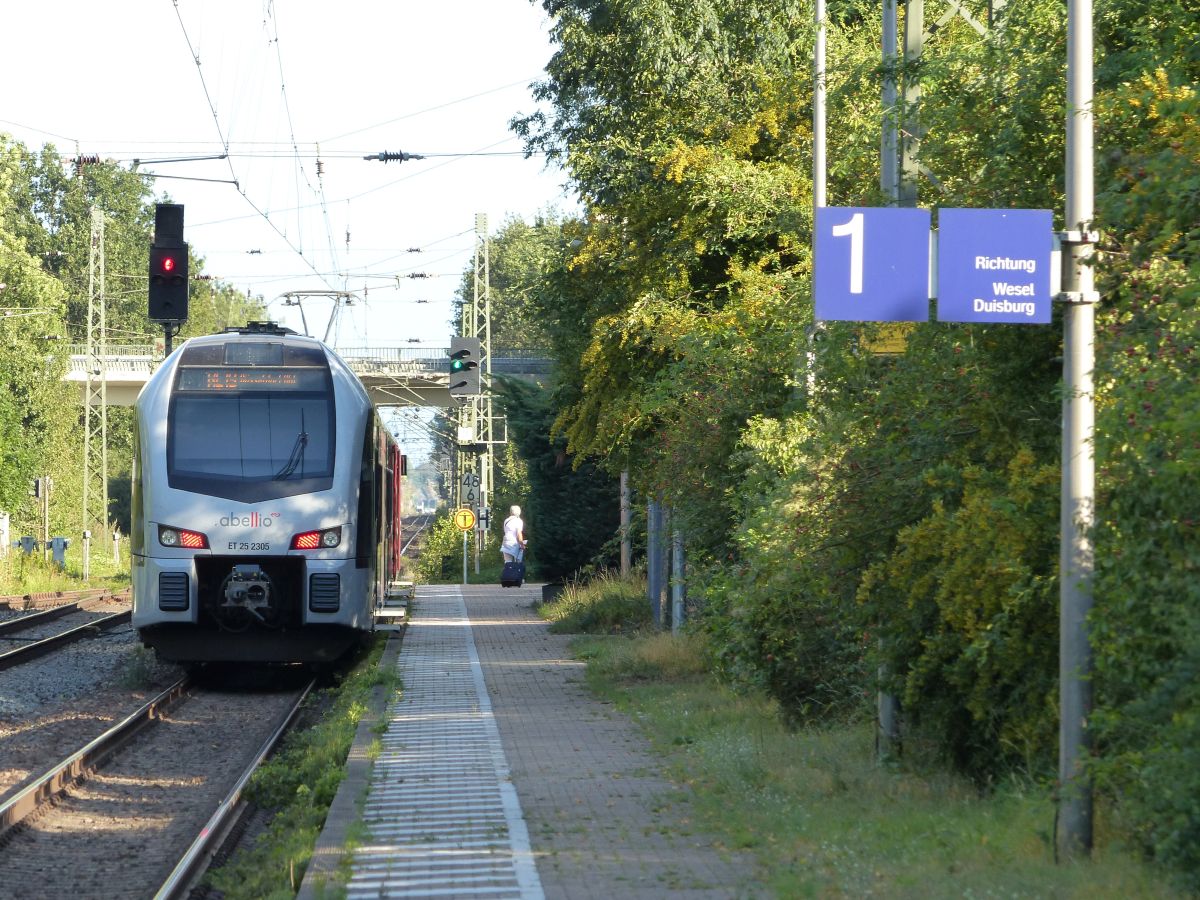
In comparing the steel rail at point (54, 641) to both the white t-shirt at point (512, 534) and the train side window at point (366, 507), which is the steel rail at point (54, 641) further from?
the white t-shirt at point (512, 534)

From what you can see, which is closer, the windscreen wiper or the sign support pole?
the sign support pole

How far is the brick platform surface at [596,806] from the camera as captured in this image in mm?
7758

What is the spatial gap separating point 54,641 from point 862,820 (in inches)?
657

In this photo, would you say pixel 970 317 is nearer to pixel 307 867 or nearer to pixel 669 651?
pixel 307 867

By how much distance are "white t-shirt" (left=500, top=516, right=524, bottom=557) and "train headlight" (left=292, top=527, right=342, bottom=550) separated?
1982 centimetres

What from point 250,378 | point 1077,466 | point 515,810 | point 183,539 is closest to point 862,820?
point 515,810

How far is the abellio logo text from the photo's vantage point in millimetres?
17141

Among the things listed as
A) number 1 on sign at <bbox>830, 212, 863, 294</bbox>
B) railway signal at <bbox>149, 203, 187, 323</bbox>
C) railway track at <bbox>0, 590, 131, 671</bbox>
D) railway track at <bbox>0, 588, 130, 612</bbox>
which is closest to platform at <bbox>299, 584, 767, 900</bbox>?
number 1 on sign at <bbox>830, 212, 863, 294</bbox>

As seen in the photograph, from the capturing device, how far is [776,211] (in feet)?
68.3

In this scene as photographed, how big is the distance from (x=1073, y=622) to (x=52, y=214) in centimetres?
8665

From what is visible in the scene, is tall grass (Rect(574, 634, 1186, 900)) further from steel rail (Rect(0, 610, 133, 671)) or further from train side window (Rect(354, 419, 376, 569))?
steel rail (Rect(0, 610, 133, 671))

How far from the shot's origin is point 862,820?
890cm

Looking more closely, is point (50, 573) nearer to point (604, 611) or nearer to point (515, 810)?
point (604, 611)

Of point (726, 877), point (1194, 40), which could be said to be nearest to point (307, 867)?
point (726, 877)
